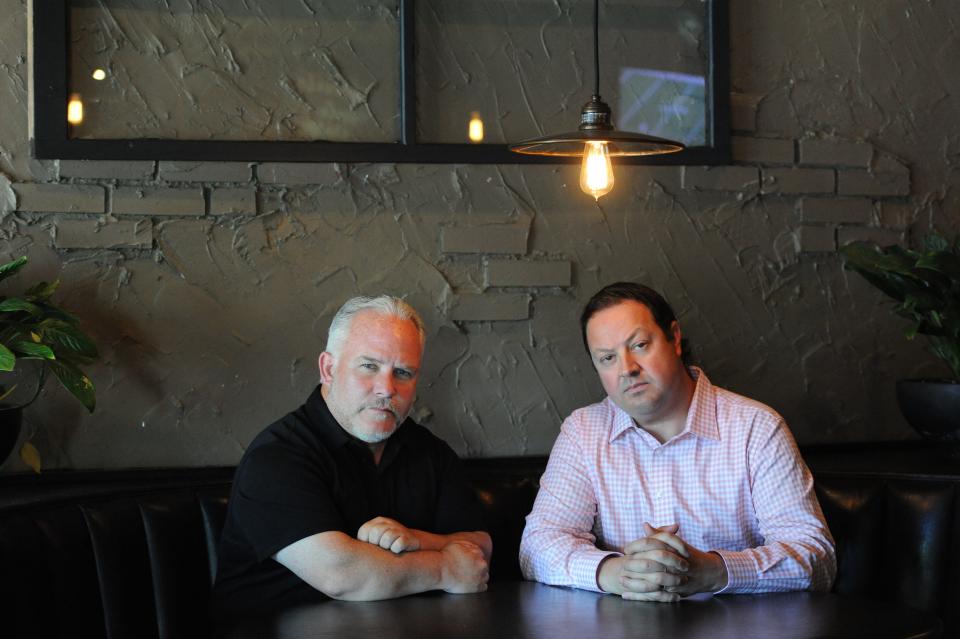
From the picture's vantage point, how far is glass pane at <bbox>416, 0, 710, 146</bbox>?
115 inches

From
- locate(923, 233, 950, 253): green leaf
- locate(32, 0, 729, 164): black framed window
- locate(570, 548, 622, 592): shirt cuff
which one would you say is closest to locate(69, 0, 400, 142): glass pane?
locate(32, 0, 729, 164): black framed window

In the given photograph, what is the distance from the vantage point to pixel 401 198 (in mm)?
2916

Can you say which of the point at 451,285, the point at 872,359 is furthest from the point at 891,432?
the point at 451,285

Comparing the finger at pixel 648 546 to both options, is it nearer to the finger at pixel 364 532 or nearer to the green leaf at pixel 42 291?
the finger at pixel 364 532

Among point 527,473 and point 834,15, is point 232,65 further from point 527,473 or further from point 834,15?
point 834,15

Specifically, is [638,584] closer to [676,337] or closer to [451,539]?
[451,539]

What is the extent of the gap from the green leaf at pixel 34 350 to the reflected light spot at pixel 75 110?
0.61m

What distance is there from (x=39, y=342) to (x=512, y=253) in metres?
1.19

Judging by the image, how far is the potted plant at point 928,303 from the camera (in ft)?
9.45

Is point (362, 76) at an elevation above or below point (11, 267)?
above

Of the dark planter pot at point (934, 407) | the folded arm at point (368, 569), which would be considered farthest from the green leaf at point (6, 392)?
the dark planter pot at point (934, 407)

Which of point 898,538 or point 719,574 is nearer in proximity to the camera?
point 719,574

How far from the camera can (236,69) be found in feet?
9.23

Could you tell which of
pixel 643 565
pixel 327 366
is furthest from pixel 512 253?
pixel 643 565
